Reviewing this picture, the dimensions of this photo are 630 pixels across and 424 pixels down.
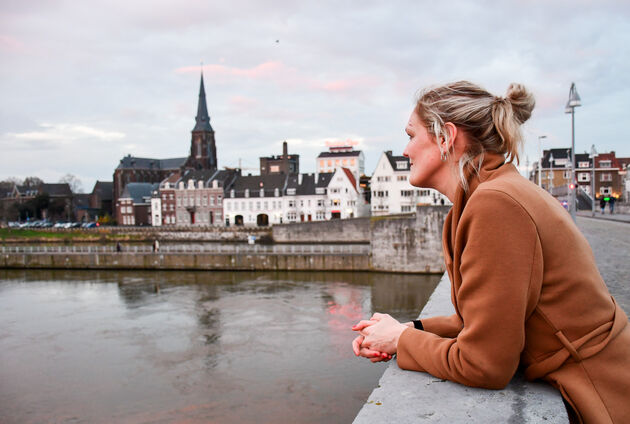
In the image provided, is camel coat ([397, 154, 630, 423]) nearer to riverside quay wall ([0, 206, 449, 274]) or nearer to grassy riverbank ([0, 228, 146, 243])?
riverside quay wall ([0, 206, 449, 274])

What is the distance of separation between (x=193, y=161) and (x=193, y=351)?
8600 centimetres

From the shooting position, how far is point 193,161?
10019cm

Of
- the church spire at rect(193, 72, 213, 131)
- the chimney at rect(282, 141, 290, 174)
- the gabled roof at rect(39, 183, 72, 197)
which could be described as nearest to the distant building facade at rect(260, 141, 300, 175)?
the chimney at rect(282, 141, 290, 174)

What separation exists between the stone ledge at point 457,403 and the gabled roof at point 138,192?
9027 centimetres

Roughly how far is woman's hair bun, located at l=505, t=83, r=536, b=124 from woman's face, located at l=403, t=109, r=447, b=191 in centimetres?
36

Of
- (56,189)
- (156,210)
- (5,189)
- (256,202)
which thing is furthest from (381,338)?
(5,189)

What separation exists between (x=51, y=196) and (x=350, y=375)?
11050 centimetres

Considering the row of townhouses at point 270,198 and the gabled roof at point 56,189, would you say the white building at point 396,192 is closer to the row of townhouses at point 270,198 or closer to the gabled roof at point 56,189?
the row of townhouses at point 270,198

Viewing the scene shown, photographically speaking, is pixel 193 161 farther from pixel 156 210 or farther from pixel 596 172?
pixel 596 172

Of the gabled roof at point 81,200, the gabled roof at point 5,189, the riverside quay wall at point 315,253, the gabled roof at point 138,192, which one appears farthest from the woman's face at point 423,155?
the gabled roof at point 5,189

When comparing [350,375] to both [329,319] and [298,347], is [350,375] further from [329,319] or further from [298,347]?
[329,319]

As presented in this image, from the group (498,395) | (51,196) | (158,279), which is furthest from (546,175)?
(51,196)

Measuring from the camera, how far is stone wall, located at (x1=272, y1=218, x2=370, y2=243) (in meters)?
51.4

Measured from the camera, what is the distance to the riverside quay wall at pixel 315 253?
119ft
